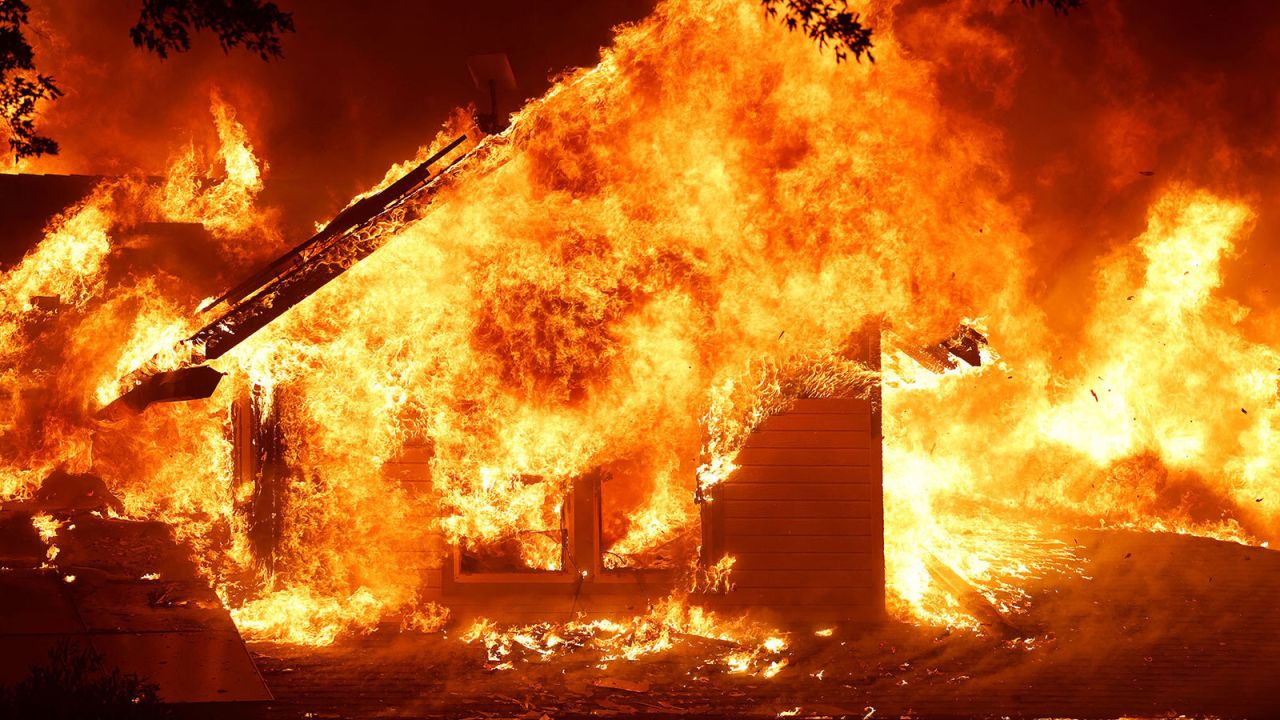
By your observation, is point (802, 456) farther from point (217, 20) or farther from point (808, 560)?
point (217, 20)

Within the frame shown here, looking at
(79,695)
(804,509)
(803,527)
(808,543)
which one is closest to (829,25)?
(804,509)

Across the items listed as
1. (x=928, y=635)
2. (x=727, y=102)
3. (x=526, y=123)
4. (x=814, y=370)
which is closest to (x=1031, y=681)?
(x=928, y=635)

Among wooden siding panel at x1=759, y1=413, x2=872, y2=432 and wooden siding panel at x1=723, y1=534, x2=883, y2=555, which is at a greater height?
wooden siding panel at x1=759, y1=413, x2=872, y2=432

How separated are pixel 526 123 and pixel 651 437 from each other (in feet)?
12.7

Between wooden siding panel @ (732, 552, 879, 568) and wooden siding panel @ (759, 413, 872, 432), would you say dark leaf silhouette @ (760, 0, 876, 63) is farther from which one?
wooden siding panel @ (732, 552, 879, 568)

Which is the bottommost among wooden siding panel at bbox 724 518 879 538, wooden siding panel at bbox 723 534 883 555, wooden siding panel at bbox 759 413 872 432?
wooden siding panel at bbox 723 534 883 555

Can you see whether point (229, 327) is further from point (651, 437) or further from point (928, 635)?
point (928, 635)

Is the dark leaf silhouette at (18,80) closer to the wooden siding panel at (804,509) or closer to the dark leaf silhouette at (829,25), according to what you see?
the dark leaf silhouette at (829,25)

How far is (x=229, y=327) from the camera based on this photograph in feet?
29.5

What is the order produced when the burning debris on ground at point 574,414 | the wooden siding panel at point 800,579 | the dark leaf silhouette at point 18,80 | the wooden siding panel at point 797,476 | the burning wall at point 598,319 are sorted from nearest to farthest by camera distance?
the dark leaf silhouette at point 18,80 → the burning debris on ground at point 574,414 → the burning wall at point 598,319 → the wooden siding panel at point 800,579 → the wooden siding panel at point 797,476

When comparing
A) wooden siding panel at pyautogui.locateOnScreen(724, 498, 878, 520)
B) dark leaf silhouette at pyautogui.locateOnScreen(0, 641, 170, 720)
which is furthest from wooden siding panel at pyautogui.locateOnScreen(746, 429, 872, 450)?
dark leaf silhouette at pyautogui.locateOnScreen(0, 641, 170, 720)

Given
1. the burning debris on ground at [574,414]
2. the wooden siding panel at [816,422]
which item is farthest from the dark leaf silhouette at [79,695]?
the wooden siding panel at [816,422]

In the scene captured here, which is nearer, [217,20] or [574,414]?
[217,20]

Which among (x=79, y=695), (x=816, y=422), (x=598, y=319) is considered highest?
(x=598, y=319)
